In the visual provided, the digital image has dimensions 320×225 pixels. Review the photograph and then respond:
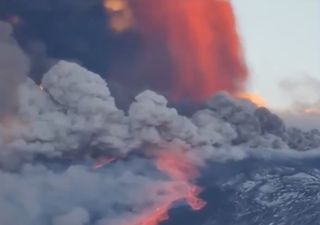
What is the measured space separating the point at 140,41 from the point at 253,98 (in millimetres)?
855

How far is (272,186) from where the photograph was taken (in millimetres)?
4379

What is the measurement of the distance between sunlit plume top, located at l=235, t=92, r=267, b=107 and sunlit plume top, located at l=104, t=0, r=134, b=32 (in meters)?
0.87

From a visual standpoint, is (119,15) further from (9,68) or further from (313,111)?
(313,111)

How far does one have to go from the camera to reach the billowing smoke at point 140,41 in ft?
13.6

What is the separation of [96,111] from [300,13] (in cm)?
168

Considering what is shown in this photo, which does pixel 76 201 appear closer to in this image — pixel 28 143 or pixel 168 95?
pixel 28 143

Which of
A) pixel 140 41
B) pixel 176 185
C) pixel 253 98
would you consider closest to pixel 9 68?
pixel 140 41

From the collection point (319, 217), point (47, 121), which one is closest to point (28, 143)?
point (47, 121)

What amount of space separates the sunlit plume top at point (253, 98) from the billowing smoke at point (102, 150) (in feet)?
0.38

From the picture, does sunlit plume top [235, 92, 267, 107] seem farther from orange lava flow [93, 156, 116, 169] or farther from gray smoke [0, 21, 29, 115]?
gray smoke [0, 21, 29, 115]

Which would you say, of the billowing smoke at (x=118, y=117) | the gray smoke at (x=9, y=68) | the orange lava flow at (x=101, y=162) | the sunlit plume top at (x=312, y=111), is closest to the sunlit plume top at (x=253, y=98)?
the billowing smoke at (x=118, y=117)

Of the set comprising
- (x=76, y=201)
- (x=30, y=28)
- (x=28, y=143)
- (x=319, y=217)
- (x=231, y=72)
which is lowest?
(x=319, y=217)

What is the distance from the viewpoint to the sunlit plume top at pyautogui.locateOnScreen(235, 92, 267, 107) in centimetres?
444

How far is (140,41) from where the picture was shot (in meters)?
4.33
